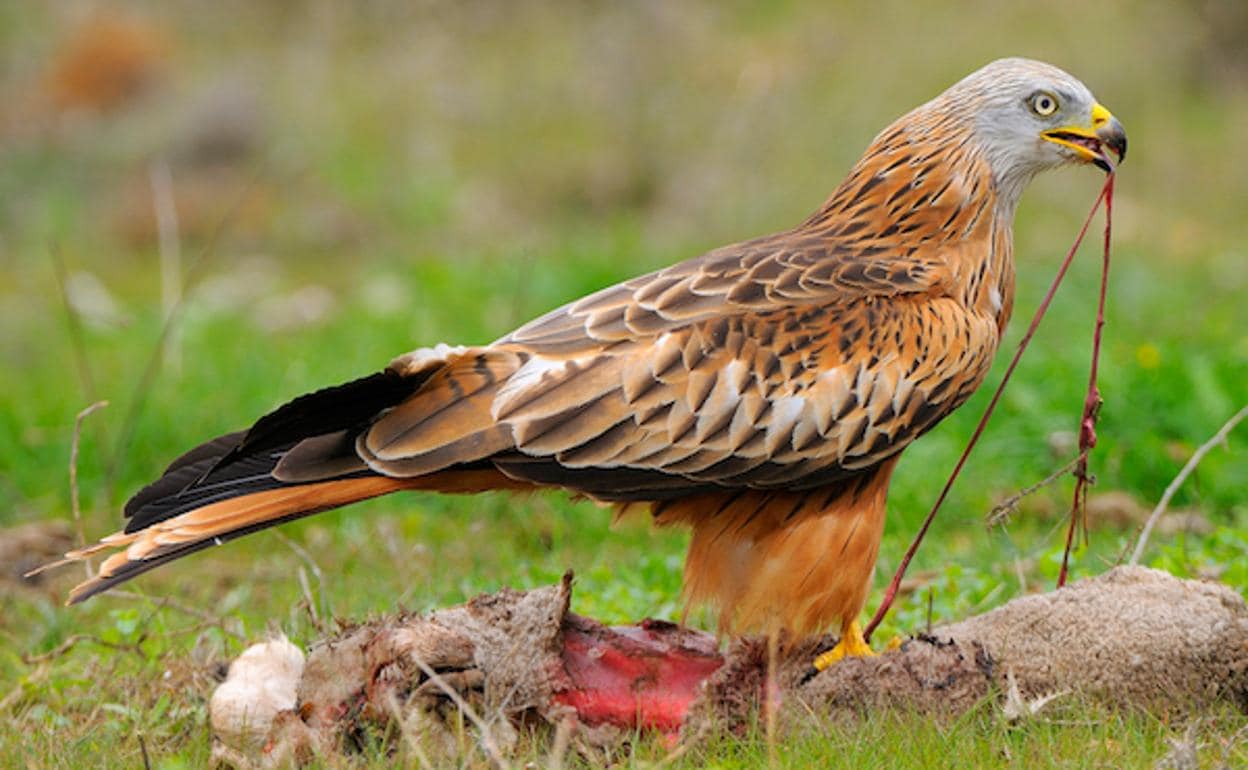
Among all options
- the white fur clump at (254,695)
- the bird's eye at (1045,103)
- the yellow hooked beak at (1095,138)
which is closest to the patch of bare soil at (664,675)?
the white fur clump at (254,695)

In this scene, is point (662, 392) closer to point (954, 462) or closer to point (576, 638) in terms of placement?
point (576, 638)

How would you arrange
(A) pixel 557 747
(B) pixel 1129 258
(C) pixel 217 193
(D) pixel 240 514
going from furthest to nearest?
(C) pixel 217 193, (B) pixel 1129 258, (D) pixel 240 514, (A) pixel 557 747

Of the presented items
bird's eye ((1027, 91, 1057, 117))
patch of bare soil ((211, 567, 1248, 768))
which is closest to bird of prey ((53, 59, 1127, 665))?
bird's eye ((1027, 91, 1057, 117))

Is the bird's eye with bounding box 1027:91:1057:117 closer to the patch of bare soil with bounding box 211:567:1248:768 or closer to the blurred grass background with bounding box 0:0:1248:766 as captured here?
the blurred grass background with bounding box 0:0:1248:766

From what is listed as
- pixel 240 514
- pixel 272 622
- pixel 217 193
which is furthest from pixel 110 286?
pixel 240 514

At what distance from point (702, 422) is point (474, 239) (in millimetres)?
8957

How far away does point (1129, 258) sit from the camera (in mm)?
11070

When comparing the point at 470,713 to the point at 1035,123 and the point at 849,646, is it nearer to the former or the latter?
the point at 849,646

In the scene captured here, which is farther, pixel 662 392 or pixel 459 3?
pixel 459 3

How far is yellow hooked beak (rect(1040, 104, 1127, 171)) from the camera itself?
5074 millimetres

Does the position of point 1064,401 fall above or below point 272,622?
below

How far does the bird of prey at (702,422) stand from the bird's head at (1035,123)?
44 millimetres

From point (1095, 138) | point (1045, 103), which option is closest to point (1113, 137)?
point (1095, 138)

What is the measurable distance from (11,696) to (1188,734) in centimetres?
335
